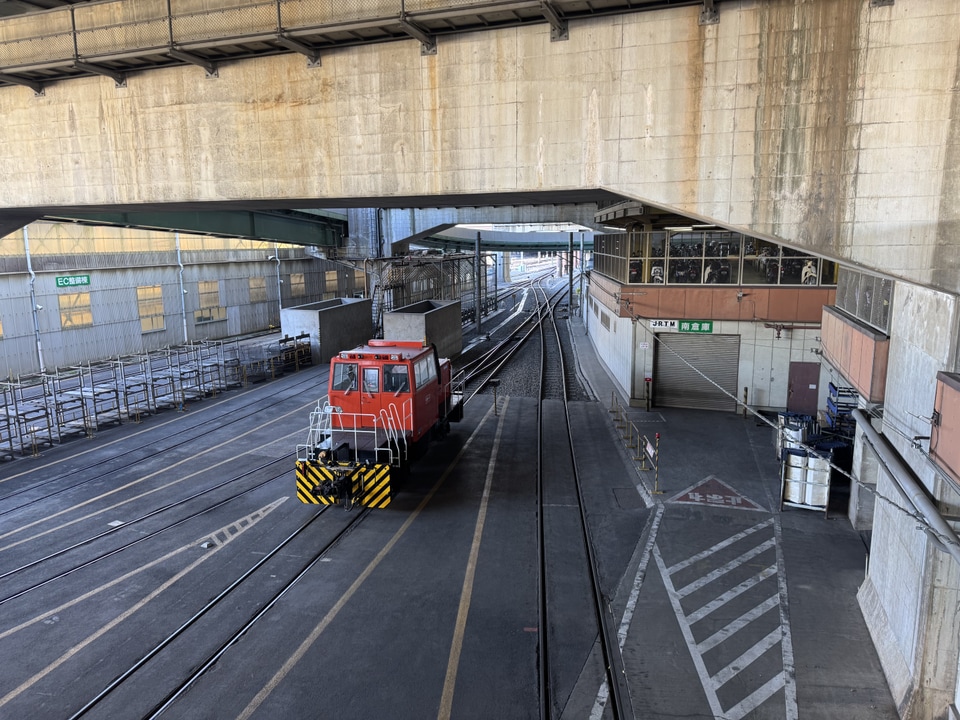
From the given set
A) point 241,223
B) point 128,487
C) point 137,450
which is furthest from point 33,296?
point 128,487

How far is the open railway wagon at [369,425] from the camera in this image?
12.4m

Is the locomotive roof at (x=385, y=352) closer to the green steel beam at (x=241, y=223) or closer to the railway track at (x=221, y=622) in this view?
the railway track at (x=221, y=622)

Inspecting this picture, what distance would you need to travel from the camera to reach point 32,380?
83.3 feet

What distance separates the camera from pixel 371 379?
1400 centimetres

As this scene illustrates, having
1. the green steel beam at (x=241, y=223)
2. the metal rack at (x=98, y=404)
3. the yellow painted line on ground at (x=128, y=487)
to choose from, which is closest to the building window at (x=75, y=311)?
the green steel beam at (x=241, y=223)

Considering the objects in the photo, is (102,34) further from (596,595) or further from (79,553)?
(596,595)

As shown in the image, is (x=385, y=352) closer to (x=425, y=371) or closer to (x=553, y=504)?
(x=425, y=371)

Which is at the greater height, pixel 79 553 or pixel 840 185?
pixel 840 185

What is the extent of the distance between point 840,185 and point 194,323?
34.6m

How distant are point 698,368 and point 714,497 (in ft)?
28.6

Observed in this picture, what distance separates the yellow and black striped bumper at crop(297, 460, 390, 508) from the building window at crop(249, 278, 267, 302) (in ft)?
98.9

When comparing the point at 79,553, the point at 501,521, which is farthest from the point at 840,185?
the point at 79,553

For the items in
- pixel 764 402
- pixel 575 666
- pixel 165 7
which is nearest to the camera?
pixel 575 666

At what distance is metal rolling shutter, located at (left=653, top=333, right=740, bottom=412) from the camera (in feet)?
67.8
